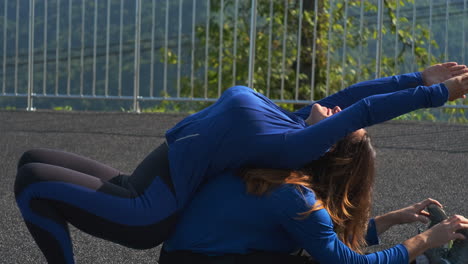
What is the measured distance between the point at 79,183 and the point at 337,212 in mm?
907

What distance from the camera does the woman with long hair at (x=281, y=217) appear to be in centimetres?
268

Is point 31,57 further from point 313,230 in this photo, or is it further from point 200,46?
point 313,230

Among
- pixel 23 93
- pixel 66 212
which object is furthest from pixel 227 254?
pixel 23 93

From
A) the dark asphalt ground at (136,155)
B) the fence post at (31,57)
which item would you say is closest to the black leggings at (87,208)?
the dark asphalt ground at (136,155)

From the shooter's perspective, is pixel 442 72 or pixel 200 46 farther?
pixel 200 46

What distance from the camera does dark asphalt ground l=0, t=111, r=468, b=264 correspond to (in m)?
3.72

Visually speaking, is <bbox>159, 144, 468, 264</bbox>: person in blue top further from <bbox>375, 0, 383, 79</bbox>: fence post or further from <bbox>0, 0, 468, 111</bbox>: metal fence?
<bbox>375, 0, 383, 79</bbox>: fence post

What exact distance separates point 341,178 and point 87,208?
89 cm

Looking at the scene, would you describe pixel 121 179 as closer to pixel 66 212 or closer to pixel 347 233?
pixel 66 212

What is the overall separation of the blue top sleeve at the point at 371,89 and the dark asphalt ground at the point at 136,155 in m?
0.81

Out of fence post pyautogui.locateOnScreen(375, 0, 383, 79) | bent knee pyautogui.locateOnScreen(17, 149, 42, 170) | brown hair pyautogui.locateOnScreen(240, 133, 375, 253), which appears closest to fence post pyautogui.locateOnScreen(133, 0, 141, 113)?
fence post pyautogui.locateOnScreen(375, 0, 383, 79)

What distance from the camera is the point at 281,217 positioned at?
267 cm

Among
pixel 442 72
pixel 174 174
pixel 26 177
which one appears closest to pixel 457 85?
pixel 442 72

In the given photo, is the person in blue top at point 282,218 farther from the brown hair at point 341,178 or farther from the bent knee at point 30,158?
the bent knee at point 30,158
